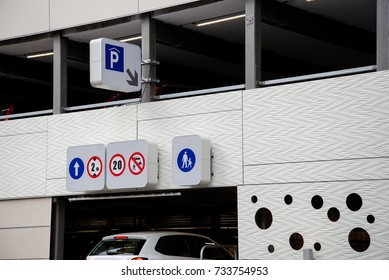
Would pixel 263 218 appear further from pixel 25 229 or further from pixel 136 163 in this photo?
pixel 25 229

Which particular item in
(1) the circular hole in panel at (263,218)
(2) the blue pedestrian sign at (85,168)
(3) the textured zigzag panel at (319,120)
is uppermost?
(3) the textured zigzag panel at (319,120)

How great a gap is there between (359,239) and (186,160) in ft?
11.8

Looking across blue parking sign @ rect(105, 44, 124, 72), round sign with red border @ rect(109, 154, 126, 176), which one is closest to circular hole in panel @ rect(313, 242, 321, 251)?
round sign with red border @ rect(109, 154, 126, 176)

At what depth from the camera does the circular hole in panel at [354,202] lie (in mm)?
13836

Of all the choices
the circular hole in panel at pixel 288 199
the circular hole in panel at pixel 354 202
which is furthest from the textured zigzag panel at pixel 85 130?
the circular hole in panel at pixel 354 202

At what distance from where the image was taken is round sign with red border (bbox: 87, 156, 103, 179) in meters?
16.7

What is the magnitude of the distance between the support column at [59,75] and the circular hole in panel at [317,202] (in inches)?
260

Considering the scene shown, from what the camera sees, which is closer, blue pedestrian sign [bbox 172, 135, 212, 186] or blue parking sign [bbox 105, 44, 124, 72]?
blue pedestrian sign [bbox 172, 135, 212, 186]

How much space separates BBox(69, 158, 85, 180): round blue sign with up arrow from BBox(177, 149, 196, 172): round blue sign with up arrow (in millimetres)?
2423

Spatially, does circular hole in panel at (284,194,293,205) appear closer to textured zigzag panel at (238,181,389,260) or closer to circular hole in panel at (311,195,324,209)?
textured zigzag panel at (238,181,389,260)

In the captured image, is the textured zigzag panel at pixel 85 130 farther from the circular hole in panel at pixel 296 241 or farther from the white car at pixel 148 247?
the circular hole in panel at pixel 296 241

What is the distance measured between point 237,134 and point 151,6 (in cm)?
331

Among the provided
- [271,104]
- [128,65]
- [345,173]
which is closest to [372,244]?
[345,173]

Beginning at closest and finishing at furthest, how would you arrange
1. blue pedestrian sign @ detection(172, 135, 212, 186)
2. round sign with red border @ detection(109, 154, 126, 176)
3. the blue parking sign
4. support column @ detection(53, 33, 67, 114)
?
blue pedestrian sign @ detection(172, 135, 212, 186)
the blue parking sign
round sign with red border @ detection(109, 154, 126, 176)
support column @ detection(53, 33, 67, 114)
